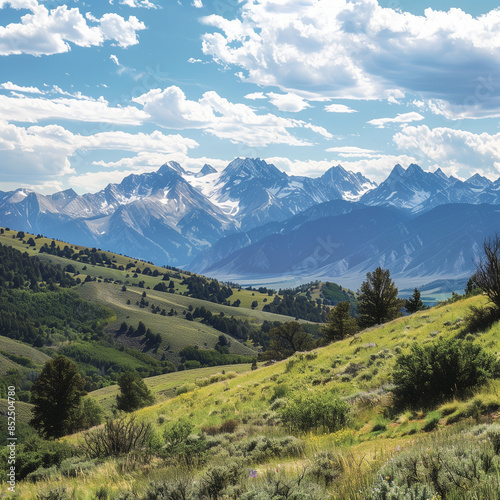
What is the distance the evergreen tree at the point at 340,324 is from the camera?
220 ft

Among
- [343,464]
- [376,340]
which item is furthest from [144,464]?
[376,340]

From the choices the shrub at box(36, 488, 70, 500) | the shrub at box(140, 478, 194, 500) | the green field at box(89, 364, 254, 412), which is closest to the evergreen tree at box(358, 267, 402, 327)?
the green field at box(89, 364, 254, 412)

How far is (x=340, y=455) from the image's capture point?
9703mm

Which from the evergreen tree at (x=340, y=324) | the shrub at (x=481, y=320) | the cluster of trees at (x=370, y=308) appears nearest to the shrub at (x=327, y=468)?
the shrub at (x=481, y=320)

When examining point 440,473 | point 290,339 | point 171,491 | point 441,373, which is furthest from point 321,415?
point 290,339

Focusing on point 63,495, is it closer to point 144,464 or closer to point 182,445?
point 144,464

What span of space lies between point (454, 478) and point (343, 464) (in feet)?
8.46

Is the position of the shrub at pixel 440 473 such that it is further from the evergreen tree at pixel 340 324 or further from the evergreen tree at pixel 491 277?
the evergreen tree at pixel 340 324

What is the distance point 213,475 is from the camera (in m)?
9.20

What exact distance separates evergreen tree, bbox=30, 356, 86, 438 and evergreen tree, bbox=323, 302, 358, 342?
3799cm

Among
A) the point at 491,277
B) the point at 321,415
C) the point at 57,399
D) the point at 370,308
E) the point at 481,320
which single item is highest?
the point at 491,277

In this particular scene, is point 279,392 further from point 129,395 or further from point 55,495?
point 129,395

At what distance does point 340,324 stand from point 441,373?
52823 millimetres

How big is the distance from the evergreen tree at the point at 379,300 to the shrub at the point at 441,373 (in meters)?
50.4
